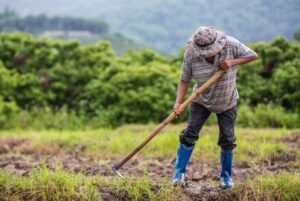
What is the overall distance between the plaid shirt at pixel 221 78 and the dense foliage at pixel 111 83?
7.92 metres

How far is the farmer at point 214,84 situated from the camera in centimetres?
527

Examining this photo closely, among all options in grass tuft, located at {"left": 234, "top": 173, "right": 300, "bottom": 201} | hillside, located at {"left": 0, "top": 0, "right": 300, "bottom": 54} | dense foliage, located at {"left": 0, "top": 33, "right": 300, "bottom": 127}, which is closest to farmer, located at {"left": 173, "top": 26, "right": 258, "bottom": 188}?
grass tuft, located at {"left": 234, "top": 173, "right": 300, "bottom": 201}

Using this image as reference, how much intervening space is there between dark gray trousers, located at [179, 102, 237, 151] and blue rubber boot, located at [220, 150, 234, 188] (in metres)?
0.07

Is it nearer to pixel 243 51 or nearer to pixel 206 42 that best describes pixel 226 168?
pixel 243 51

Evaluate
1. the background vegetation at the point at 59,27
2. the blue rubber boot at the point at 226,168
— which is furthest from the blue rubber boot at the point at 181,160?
the background vegetation at the point at 59,27

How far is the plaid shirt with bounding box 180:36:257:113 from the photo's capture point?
17.8ft

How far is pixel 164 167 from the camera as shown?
8242mm

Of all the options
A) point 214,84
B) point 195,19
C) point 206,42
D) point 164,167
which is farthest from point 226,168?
point 195,19

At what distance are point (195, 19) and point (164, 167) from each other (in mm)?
75163

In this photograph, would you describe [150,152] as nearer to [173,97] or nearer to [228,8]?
[173,97]

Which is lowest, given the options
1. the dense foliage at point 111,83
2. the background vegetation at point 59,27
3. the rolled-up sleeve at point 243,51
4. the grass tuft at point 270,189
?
the background vegetation at point 59,27

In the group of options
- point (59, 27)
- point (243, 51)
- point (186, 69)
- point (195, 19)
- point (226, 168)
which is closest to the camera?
point (243, 51)

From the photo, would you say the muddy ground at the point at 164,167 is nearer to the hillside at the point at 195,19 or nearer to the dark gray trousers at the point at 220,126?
the dark gray trousers at the point at 220,126

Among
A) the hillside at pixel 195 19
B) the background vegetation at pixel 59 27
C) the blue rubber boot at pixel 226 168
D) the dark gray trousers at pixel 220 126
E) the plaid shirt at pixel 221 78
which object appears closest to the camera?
the plaid shirt at pixel 221 78
